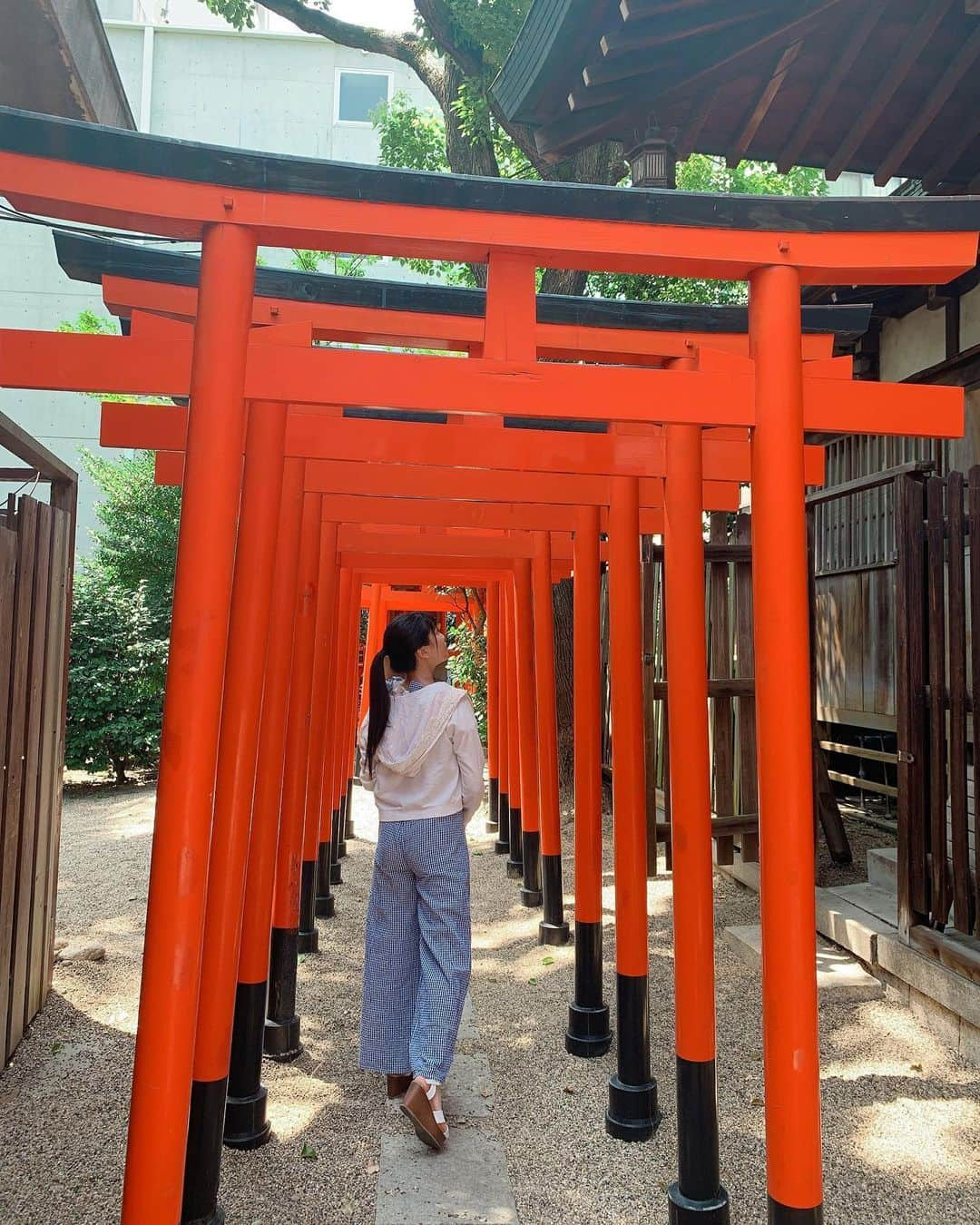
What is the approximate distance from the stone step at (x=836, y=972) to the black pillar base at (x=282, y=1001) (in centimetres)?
189

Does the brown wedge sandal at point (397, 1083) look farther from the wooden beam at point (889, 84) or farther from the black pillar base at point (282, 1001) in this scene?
the wooden beam at point (889, 84)

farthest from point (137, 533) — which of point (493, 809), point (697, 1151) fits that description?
point (697, 1151)

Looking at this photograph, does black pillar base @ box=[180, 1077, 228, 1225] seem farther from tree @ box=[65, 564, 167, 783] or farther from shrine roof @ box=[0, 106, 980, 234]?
tree @ box=[65, 564, 167, 783]

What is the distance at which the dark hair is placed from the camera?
3.35 meters

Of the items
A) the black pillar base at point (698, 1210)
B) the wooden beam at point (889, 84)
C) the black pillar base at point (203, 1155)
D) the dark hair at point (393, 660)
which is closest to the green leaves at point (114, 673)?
the dark hair at point (393, 660)

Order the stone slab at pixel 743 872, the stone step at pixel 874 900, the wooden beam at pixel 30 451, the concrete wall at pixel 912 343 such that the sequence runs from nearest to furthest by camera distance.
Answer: the wooden beam at pixel 30 451, the stone step at pixel 874 900, the stone slab at pixel 743 872, the concrete wall at pixel 912 343

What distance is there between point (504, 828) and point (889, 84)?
19.2 ft

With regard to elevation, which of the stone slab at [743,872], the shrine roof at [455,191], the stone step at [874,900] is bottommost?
the stone slab at [743,872]

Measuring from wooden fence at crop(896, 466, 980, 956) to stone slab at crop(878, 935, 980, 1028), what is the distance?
0.07 metres

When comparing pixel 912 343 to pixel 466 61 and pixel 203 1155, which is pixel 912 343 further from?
pixel 203 1155

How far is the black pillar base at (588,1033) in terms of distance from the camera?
3785mm

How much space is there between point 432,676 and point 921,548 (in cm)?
206

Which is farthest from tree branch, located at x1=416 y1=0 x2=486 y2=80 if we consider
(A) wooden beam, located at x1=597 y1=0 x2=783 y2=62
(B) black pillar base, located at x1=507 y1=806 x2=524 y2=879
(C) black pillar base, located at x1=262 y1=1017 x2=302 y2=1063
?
(C) black pillar base, located at x1=262 y1=1017 x2=302 y2=1063

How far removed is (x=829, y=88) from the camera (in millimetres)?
4117
